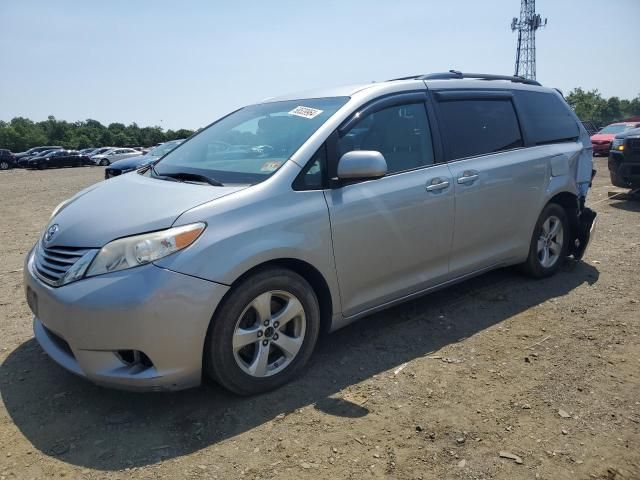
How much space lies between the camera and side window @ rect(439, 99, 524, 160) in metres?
3.78

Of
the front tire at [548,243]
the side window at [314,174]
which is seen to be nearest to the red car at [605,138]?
the front tire at [548,243]

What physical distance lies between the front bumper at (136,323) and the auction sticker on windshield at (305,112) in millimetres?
1392

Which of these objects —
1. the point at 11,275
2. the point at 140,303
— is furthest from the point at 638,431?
the point at 11,275

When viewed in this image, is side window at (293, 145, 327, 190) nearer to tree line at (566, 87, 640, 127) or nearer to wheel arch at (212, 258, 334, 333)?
wheel arch at (212, 258, 334, 333)

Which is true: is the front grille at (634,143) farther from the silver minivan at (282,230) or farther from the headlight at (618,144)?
the silver minivan at (282,230)

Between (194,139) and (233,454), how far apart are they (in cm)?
249

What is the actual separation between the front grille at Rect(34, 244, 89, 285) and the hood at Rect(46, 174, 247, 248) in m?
0.03

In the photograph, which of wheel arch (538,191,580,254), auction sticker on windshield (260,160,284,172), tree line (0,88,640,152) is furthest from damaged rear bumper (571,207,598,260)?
tree line (0,88,640,152)

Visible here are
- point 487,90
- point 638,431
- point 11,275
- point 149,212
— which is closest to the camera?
point 638,431

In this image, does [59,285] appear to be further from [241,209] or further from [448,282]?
[448,282]

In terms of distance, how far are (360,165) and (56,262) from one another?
5.87 feet

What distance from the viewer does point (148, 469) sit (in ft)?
7.49

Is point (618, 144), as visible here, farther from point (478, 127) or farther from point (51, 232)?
point (51, 232)

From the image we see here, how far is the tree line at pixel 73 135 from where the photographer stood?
257 feet
